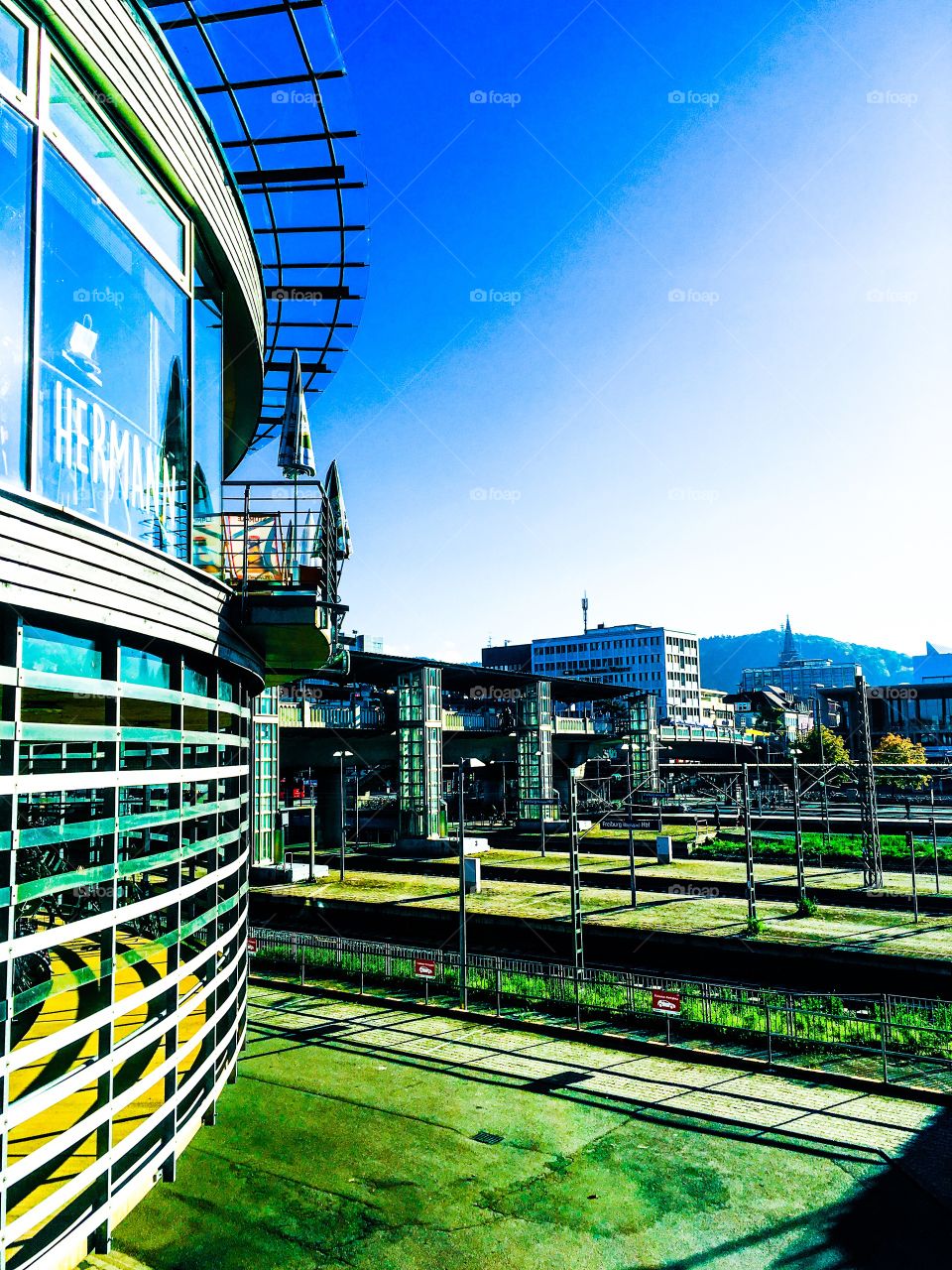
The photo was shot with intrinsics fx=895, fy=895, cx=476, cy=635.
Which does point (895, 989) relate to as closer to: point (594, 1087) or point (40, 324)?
point (594, 1087)

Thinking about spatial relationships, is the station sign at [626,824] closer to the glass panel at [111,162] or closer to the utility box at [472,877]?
the utility box at [472,877]

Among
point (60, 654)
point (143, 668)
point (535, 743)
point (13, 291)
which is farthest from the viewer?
point (535, 743)

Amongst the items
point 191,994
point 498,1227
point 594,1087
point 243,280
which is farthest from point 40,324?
point 594,1087

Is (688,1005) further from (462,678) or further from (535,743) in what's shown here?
(462,678)

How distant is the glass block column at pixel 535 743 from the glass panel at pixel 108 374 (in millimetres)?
44476

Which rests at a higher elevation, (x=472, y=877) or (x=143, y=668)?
(x=143, y=668)

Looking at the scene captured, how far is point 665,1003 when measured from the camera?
16.7 meters

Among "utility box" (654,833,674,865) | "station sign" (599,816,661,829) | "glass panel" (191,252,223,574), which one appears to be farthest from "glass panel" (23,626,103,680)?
"station sign" (599,816,661,829)

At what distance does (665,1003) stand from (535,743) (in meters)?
35.8

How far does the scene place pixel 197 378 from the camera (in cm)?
973

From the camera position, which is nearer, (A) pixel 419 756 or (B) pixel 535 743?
(A) pixel 419 756

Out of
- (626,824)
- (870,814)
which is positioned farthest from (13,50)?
(626,824)

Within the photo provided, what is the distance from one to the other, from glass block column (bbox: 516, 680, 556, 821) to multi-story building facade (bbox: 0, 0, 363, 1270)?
40050mm

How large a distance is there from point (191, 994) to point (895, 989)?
1712cm
